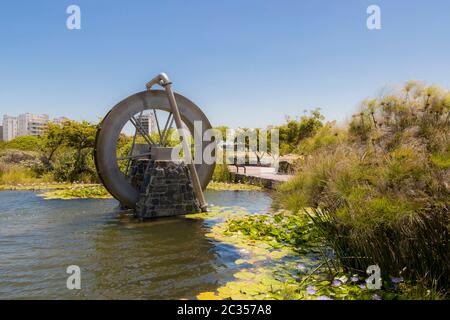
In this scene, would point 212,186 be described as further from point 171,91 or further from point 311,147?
point 311,147

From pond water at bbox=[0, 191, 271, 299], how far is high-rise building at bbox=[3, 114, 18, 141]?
97.5 meters

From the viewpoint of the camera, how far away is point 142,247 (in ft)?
17.7

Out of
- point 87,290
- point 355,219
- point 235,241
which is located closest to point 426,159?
point 355,219

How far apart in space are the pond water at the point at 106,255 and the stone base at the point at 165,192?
35 cm

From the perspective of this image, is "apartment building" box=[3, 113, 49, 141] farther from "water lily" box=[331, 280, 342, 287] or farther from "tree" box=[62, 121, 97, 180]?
"water lily" box=[331, 280, 342, 287]

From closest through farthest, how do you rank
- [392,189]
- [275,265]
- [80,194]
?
[392,189] < [275,265] < [80,194]

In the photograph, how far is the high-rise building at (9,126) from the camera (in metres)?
91.2

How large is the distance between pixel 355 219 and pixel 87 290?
2808 millimetres

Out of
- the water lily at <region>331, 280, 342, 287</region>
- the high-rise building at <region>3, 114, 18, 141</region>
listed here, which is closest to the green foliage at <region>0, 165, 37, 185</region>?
the water lily at <region>331, 280, 342, 287</region>

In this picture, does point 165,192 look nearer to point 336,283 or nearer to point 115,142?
point 115,142

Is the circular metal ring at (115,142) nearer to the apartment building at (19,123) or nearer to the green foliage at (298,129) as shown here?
the green foliage at (298,129)

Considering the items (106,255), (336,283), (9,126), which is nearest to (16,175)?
(106,255)

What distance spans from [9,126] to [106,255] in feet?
335

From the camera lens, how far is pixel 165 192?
7809 millimetres
